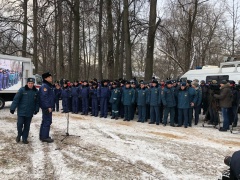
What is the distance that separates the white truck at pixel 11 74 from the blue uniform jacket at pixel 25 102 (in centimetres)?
789

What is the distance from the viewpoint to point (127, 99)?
38.4 feet

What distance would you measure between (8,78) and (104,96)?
5.85m

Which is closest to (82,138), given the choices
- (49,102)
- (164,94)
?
(49,102)

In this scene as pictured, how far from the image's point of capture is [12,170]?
17.8 ft

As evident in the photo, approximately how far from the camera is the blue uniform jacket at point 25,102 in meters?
7.16

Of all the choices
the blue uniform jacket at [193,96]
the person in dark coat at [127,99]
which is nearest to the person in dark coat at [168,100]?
the blue uniform jacket at [193,96]

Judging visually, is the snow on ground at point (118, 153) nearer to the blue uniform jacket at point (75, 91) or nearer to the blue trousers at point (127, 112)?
the blue trousers at point (127, 112)

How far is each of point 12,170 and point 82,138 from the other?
112 inches

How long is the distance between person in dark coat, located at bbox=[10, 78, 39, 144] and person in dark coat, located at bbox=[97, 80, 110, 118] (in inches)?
200

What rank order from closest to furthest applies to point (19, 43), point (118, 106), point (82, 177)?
1. point (82, 177)
2. point (118, 106)
3. point (19, 43)

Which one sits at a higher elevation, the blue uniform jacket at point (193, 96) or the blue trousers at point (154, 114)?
the blue uniform jacket at point (193, 96)

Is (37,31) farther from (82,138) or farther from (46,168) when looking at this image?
(46,168)

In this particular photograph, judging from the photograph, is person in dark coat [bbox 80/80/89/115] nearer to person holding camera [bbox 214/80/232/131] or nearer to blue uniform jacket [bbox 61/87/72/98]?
blue uniform jacket [bbox 61/87/72/98]

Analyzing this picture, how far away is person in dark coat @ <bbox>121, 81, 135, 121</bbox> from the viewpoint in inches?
459
